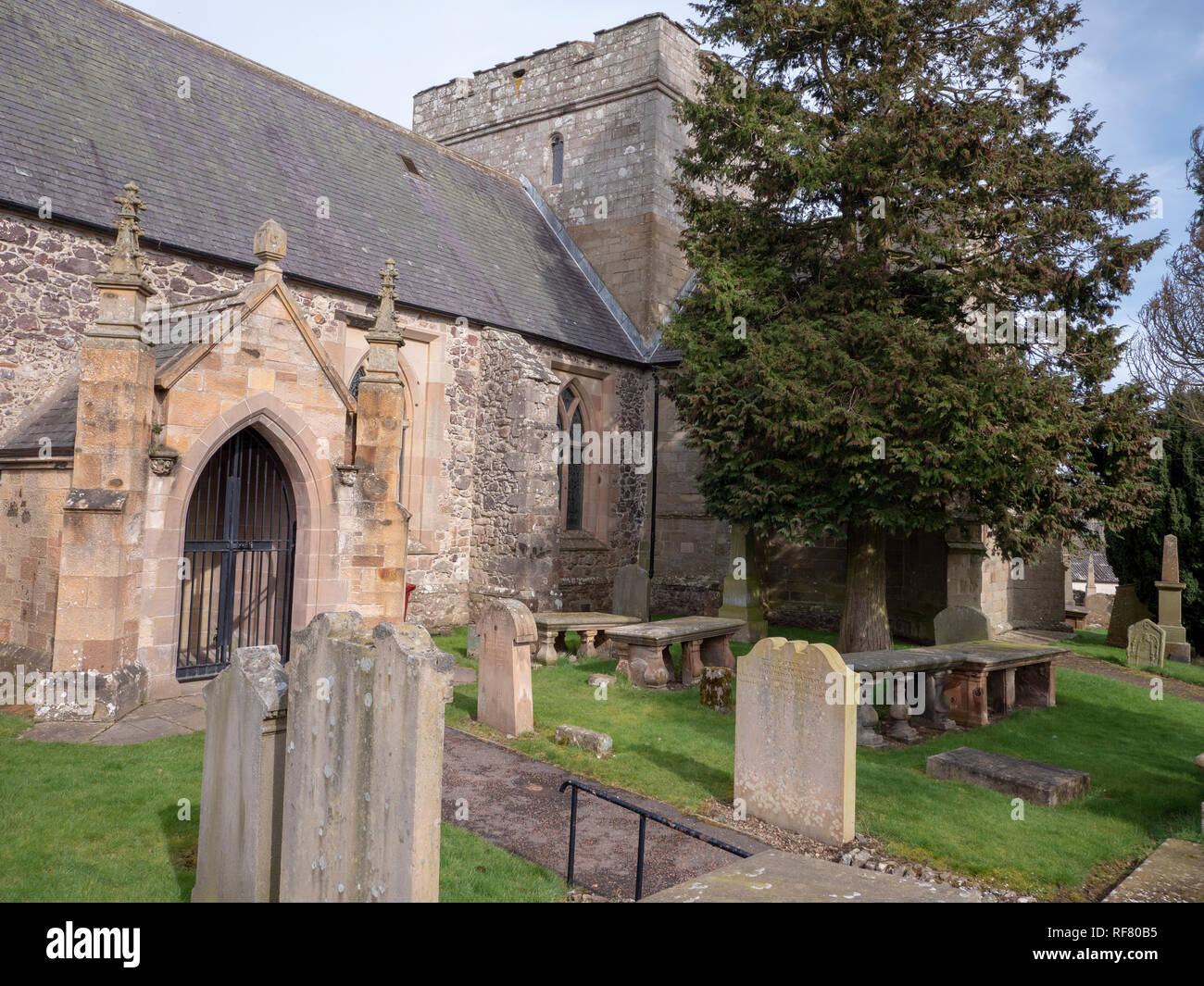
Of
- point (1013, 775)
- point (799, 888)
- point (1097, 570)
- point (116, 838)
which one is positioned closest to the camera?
point (799, 888)

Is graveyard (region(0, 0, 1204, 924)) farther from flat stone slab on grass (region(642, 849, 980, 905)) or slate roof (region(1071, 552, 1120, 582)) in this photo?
slate roof (region(1071, 552, 1120, 582))

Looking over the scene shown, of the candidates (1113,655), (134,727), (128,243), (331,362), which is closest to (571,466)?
(331,362)

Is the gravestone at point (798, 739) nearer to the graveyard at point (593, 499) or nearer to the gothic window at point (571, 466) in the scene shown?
the graveyard at point (593, 499)

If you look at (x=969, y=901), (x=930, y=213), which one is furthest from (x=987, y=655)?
(x=969, y=901)

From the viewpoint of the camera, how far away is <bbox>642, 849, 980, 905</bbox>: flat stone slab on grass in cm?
329

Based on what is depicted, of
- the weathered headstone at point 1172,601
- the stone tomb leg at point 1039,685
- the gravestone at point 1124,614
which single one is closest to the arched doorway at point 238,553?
the stone tomb leg at point 1039,685

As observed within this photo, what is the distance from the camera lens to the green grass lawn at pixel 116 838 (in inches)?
181

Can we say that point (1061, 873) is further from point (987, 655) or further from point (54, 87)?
point (54, 87)

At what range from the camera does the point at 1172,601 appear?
16297 mm

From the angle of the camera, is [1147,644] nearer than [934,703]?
No

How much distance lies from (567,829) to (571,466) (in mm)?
13382

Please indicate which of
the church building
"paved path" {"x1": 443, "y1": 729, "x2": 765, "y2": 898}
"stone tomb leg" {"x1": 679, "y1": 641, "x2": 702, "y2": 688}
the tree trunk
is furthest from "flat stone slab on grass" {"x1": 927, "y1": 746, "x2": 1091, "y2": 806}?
the church building

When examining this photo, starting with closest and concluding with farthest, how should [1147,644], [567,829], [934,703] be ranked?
[567,829] < [934,703] < [1147,644]

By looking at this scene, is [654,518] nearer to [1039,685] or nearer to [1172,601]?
[1039,685]
